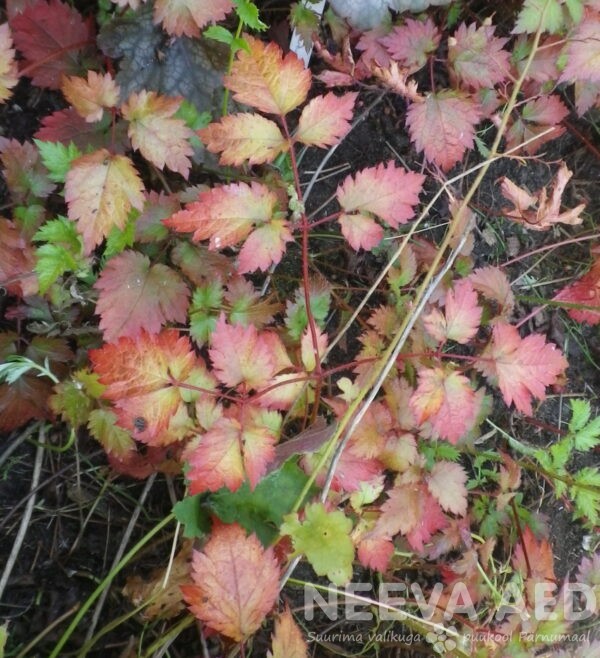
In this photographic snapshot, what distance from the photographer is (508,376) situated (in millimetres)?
1188

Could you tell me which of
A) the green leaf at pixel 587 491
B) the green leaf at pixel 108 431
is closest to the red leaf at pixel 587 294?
the green leaf at pixel 587 491

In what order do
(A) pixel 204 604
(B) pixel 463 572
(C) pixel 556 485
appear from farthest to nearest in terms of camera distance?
(C) pixel 556 485 < (B) pixel 463 572 < (A) pixel 204 604

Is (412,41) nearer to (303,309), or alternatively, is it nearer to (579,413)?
(303,309)

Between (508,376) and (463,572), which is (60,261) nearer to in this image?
(508,376)

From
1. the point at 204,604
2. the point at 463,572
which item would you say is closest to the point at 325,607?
the point at 463,572

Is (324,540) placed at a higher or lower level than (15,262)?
lower

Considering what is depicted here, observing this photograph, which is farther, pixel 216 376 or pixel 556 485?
pixel 556 485

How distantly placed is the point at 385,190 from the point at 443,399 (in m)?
0.42

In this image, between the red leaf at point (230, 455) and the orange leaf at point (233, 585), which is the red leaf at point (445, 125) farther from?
the orange leaf at point (233, 585)

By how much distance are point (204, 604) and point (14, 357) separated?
2.06 ft

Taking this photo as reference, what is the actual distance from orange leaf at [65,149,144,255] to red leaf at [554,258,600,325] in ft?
3.71

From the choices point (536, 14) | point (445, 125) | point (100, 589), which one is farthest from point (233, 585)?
point (536, 14)

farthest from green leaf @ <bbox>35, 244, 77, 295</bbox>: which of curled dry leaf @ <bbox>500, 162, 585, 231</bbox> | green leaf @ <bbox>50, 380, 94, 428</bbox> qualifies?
curled dry leaf @ <bbox>500, 162, 585, 231</bbox>

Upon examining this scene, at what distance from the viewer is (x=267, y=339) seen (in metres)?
1.16
